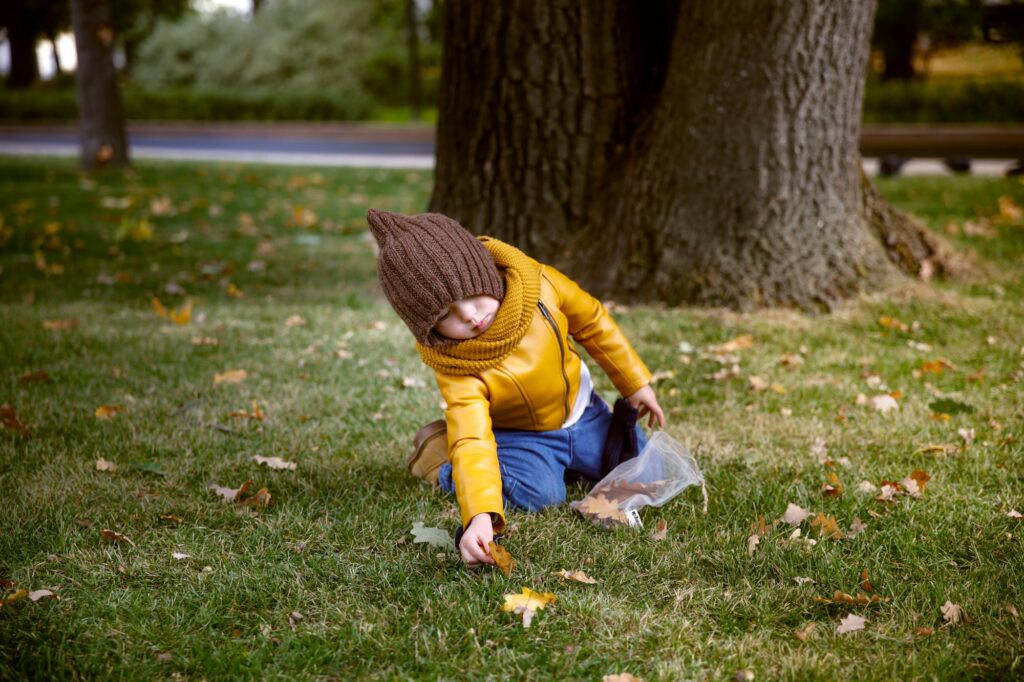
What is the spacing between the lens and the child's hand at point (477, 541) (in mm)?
2371

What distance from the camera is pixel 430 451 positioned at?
305cm

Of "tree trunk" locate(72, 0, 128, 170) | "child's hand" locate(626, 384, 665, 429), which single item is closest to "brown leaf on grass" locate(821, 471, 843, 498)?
"child's hand" locate(626, 384, 665, 429)

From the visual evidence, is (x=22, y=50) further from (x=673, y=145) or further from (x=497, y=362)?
(x=497, y=362)

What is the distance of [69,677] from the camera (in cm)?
211

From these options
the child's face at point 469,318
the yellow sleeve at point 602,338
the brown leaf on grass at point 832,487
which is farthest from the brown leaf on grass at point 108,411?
the brown leaf on grass at point 832,487

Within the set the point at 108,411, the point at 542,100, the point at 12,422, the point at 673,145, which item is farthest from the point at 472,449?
the point at 542,100

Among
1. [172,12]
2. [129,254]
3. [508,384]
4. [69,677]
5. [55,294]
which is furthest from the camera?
[172,12]

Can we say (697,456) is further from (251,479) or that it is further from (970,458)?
(251,479)

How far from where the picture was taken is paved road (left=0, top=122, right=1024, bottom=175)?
572 inches

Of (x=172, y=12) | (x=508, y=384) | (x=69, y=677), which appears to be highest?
(x=172, y=12)

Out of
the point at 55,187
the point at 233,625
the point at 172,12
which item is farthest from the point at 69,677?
the point at 172,12

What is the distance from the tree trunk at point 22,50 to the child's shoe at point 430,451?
3480 cm

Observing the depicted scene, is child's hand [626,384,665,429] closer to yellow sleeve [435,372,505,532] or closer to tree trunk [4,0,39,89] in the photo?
yellow sleeve [435,372,505,532]

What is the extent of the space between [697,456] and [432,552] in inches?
44.5
